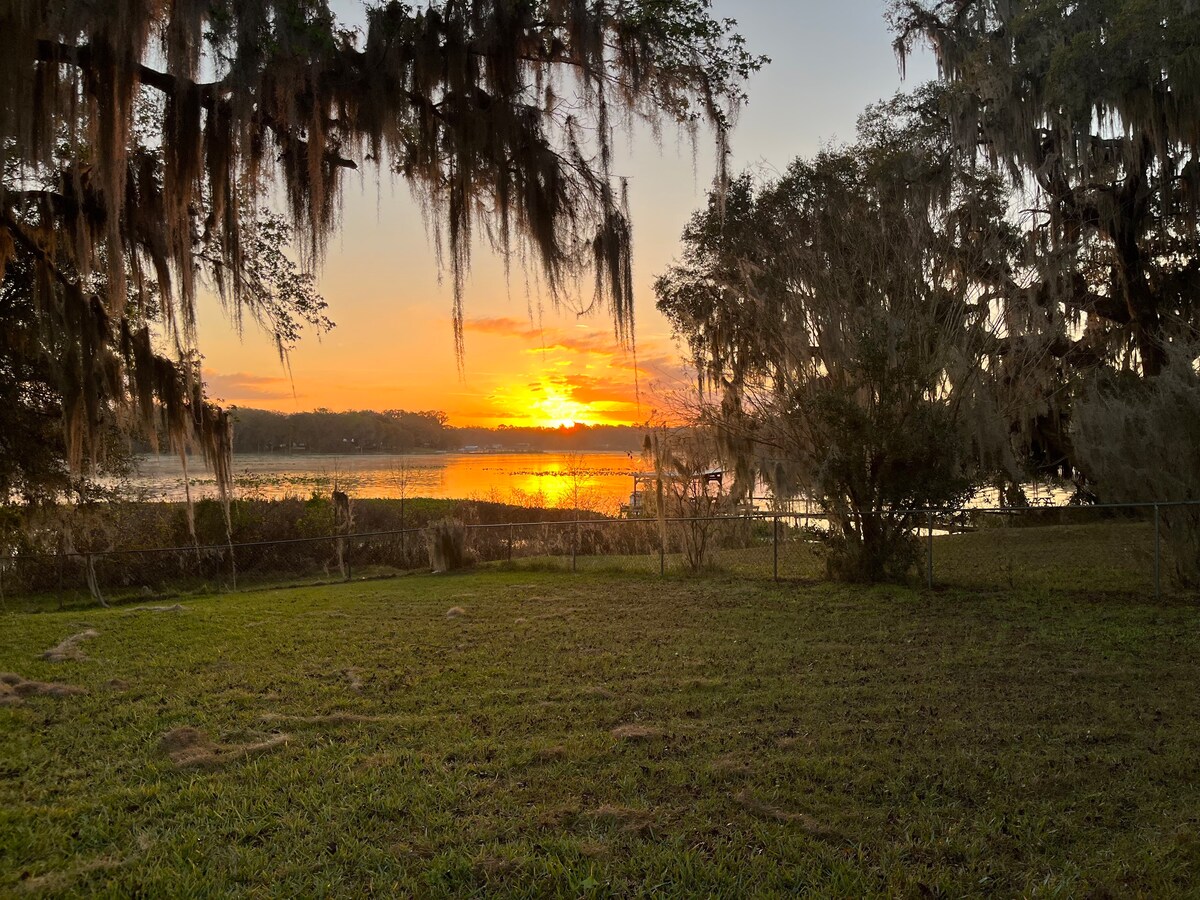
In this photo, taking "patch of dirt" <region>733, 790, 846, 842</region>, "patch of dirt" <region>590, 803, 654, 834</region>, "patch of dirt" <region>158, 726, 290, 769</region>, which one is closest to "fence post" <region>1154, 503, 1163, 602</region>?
"patch of dirt" <region>733, 790, 846, 842</region>

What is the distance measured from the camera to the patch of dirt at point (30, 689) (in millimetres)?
6082

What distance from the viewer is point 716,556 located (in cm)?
1436

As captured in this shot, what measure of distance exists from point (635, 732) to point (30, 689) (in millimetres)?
4712

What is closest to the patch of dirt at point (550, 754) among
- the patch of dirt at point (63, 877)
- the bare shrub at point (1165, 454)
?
the patch of dirt at point (63, 877)

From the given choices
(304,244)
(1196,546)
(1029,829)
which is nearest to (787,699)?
(1029,829)

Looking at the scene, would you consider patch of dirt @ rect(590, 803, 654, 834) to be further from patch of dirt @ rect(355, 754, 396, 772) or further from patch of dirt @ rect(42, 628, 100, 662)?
patch of dirt @ rect(42, 628, 100, 662)

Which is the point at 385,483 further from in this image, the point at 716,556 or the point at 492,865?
the point at 492,865

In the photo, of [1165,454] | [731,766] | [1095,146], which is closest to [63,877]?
[731,766]

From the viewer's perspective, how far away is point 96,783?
4324 mm

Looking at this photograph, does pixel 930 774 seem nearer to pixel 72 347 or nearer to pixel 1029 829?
pixel 1029 829

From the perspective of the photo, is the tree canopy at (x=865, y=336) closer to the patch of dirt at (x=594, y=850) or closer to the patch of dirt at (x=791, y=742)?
the patch of dirt at (x=791, y=742)

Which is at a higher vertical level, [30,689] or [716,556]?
[30,689]

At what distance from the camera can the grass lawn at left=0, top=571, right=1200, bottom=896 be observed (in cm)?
339

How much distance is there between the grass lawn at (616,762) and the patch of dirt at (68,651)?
0.41ft
